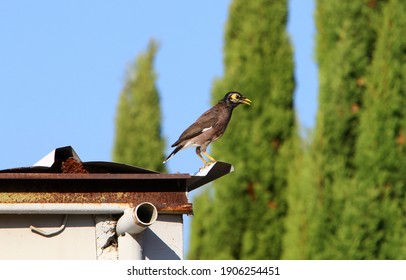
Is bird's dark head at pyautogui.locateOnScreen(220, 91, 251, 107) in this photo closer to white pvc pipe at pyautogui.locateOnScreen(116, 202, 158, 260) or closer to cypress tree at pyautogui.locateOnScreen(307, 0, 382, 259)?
cypress tree at pyautogui.locateOnScreen(307, 0, 382, 259)

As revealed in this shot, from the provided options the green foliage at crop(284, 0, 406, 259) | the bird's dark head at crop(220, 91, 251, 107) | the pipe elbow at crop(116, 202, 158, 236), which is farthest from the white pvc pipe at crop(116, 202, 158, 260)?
the green foliage at crop(284, 0, 406, 259)

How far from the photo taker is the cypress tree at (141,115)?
76.6ft

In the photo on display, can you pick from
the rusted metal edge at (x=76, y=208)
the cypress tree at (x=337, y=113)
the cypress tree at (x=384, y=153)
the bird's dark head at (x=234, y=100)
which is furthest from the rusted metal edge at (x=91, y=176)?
the cypress tree at (x=337, y=113)

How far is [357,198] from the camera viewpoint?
54.0 ft

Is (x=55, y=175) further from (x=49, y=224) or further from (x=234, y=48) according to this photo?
(x=234, y=48)

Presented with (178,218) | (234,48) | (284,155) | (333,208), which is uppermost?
(234,48)

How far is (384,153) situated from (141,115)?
26.1ft

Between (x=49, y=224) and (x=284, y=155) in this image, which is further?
(x=284, y=155)

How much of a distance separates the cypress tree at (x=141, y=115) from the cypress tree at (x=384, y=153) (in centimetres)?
712

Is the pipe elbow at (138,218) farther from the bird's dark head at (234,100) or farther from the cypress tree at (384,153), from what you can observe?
the cypress tree at (384,153)

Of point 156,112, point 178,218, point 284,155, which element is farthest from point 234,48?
point 178,218

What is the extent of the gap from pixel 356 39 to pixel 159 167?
23.6ft
